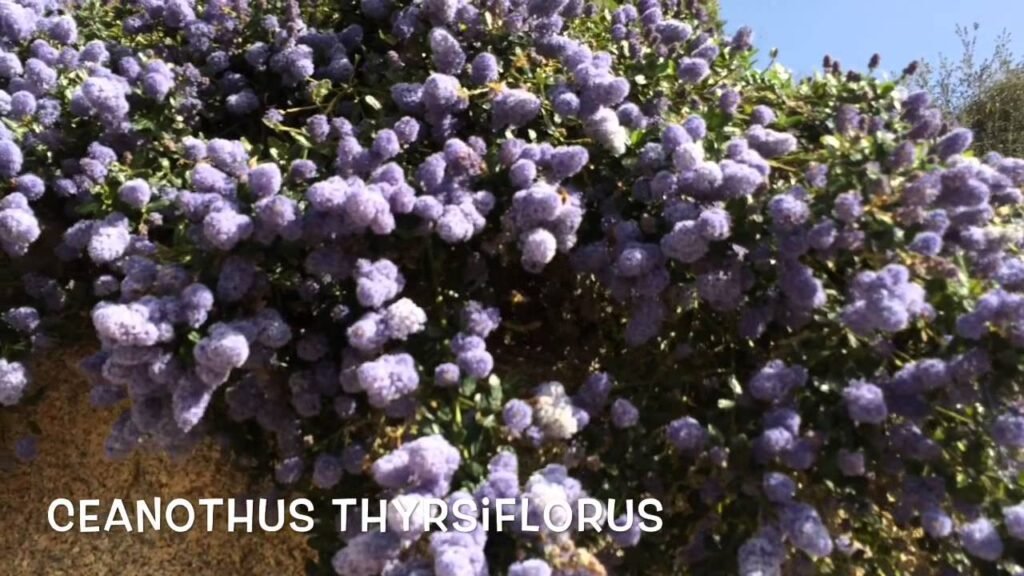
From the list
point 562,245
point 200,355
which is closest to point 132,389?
point 200,355

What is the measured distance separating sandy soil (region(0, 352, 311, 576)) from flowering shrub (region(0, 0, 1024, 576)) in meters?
0.25

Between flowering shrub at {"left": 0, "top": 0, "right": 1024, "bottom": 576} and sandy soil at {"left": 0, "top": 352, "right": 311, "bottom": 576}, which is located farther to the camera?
sandy soil at {"left": 0, "top": 352, "right": 311, "bottom": 576}

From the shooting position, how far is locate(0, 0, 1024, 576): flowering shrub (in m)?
2.05

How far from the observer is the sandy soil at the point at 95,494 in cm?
265

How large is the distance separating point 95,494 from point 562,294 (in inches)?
53.3

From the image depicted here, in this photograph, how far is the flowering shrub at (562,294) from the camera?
6.74 feet

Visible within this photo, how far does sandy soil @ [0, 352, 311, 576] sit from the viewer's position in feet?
8.70

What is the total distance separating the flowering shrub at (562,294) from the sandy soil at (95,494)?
0.25 metres

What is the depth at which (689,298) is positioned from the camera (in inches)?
92.6

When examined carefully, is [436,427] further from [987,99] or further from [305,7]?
[987,99]

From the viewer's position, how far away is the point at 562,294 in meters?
2.84

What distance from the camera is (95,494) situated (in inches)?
109

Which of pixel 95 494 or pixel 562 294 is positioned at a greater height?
pixel 562 294

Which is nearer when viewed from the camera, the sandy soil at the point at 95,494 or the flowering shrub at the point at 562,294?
the flowering shrub at the point at 562,294
